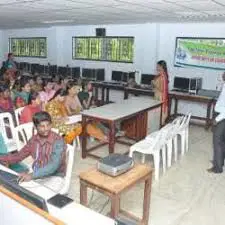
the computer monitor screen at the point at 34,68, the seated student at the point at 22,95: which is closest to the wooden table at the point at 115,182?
the seated student at the point at 22,95

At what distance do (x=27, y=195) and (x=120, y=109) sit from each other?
332cm

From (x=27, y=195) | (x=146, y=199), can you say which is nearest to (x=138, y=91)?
(x=146, y=199)

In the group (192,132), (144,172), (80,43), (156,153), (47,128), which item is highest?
(80,43)

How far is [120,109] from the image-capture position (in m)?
4.80

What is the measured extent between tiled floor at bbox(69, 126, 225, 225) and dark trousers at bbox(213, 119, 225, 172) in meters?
0.16

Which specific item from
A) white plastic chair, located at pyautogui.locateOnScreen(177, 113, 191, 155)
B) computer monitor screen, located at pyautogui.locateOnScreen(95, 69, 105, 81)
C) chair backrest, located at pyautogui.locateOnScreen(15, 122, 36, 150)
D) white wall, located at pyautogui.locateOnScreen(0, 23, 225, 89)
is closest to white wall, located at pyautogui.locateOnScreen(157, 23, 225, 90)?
white wall, located at pyautogui.locateOnScreen(0, 23, 225, 89)

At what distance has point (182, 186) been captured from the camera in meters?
3.78

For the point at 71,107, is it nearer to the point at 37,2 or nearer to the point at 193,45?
the point at 37,2

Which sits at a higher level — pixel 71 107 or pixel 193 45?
pixel 193 45

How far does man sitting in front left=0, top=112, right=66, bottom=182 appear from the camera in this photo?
8.30ft

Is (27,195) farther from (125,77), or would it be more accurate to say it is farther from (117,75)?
(117,75)

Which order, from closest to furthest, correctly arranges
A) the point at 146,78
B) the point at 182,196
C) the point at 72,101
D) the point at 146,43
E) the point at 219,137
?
the point at 182,196
the point at 219,137
the point at 72,101
the point at 146,78
the point at 146,43

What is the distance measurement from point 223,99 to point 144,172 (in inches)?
78.4

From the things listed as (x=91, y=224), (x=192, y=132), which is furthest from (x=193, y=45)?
(x=91, y=224)
